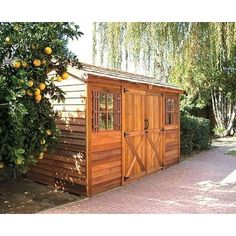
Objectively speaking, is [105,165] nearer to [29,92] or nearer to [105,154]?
[105,154]

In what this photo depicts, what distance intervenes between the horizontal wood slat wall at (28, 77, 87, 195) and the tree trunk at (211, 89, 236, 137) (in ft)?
40.5

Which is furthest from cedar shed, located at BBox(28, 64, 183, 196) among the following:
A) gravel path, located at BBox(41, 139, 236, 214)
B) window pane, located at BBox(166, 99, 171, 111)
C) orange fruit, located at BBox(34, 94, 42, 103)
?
orange fruit, located at BBox(34, 94, 42, 103)

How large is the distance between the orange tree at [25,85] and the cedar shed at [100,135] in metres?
1.13

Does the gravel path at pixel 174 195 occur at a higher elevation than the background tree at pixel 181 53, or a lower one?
lower

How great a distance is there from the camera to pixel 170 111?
9844 mm

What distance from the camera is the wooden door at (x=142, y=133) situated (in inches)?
295

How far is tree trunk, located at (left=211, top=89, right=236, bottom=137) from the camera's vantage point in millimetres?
17352

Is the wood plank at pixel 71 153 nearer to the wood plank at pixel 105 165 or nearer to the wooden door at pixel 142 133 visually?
the wood plank at pixel 105 165

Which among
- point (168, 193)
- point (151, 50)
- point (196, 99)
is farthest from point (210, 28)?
point (168, 193)

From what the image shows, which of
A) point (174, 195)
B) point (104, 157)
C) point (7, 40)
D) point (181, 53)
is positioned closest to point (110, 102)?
point (104, 157)

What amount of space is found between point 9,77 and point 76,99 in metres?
1.88

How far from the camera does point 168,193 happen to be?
663 cm

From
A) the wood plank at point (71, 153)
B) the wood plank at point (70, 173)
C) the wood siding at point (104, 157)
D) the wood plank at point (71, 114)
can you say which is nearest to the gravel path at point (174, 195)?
the wood siding at point (104, 157)
